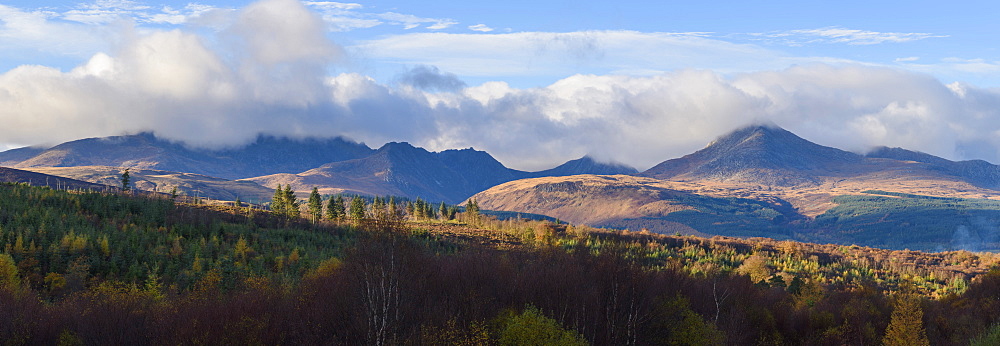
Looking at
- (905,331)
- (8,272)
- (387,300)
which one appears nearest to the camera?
(387,300)

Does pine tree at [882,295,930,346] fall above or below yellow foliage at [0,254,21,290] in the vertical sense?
below

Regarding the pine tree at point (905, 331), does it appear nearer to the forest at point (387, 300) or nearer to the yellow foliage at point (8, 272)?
the forest at point (387, 300)

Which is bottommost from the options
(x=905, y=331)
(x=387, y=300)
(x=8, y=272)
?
(x=905, y=331)

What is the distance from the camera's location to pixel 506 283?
94.8 metres

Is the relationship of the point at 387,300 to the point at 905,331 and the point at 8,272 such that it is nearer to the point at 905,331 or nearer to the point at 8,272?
the point at 905,331

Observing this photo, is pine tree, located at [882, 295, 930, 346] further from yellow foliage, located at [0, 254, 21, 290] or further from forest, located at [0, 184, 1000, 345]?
yellow foliage, located at [0, 254, 21, 290]

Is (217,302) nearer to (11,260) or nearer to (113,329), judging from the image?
(113,329)

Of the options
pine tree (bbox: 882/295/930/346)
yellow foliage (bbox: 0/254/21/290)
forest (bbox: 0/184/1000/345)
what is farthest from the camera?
yellow foliage (bbox: 0/254/21/290)

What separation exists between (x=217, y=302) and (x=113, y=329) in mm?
13012

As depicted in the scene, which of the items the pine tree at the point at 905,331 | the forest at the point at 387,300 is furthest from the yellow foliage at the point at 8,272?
the pine tree at the point at 905,331

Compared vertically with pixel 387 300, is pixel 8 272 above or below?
below

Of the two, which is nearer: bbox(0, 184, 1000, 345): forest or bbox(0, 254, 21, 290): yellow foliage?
bbox(0, 184, 1000, 345): forest

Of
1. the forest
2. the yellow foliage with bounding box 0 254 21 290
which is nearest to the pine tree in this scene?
the forest

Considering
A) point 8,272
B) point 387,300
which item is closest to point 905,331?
point 387,300
